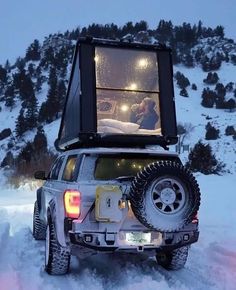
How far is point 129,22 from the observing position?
8638 centimetres

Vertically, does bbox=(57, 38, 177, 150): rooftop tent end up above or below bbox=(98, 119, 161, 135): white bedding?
above

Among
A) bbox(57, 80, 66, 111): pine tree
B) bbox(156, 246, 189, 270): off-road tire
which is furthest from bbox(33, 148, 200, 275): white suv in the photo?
bbox(57, 80, 66, 111): pine tree

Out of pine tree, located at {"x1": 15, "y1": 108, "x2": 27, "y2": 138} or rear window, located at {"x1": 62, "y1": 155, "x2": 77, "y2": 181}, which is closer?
rear window, located at {"x1": 62, "y1": 155, "x2": 77, "y2": 181}

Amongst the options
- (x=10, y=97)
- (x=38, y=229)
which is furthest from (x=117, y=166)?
(x=10, y=97)

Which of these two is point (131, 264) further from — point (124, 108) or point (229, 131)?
point (229, 131)

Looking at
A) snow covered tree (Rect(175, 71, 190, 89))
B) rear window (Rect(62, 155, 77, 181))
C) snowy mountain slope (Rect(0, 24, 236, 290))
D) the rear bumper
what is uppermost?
snow covered tree (Rect(175, 71, 190, 89))

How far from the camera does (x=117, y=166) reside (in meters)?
6.43

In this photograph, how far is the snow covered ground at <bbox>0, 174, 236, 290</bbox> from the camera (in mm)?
5883

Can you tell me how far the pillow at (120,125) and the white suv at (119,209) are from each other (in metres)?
1.69

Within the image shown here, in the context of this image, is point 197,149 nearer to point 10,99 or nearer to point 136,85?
point 136,85

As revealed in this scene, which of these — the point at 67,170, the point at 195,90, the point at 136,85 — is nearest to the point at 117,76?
the point at 136,85

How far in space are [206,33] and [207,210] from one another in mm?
78064

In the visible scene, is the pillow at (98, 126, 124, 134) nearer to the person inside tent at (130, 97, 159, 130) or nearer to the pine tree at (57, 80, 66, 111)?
the person inside tent at (130, 97, 159, 130)

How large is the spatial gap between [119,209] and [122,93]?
3.24 m
